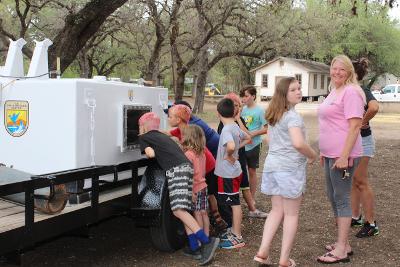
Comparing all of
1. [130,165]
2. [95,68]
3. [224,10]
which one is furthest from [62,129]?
[95,68]

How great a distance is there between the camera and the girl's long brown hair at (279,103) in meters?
4.22

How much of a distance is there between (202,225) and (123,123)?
1244 mm

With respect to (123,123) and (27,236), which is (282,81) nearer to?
(123,123)

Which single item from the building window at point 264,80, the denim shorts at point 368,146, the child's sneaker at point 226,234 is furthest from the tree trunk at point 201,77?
the building window at point 264,80

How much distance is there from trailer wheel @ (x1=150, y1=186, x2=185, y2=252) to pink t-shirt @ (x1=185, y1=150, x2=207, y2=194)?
0.32m

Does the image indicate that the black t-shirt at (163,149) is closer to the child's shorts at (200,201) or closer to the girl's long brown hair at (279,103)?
the child's shorts at (200,201)

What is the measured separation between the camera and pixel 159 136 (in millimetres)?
4461

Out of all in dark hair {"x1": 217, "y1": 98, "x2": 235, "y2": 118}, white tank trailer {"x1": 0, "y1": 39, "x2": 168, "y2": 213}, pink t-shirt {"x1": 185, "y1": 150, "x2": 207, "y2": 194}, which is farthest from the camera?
dark hair {"x1": 217, "y1": 98, "x2": 235, "y2": 118}

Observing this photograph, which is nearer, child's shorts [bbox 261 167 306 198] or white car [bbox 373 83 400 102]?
child's shorts [bbox 261 167 306 198]

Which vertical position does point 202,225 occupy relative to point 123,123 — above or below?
below

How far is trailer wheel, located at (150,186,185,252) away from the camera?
462 centimetres

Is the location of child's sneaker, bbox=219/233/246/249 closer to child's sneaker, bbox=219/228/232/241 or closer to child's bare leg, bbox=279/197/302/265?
child's sneaker, bbox=219/228/232/241

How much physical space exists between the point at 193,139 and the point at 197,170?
298 mm

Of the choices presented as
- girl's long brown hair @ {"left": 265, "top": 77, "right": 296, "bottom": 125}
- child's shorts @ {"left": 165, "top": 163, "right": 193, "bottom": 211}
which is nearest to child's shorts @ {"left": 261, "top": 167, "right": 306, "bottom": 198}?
girl's long brown hair @ {"left": 265, "top": 77, "right": 296, "bottom": 125}
